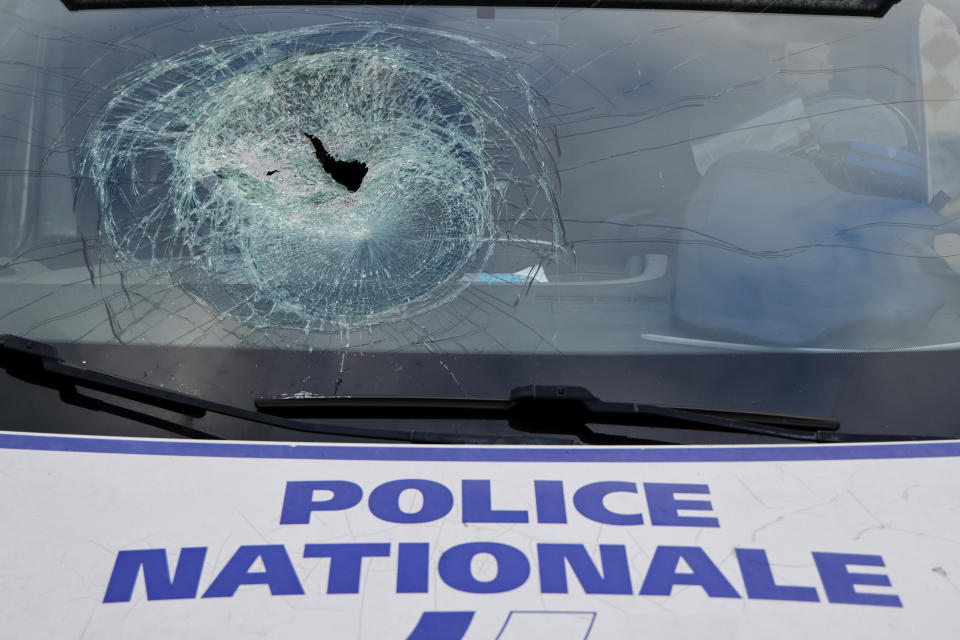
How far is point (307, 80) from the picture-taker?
2.16m

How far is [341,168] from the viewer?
2.18 metres

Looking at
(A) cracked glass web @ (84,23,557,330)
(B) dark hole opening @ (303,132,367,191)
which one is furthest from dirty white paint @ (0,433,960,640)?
(B) dark hole opening @ (303,132,367,191)

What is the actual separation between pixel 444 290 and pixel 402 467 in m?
0.48

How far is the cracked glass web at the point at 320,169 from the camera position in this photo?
6.40 ft

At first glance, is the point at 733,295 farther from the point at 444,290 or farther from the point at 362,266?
the point at 362,266

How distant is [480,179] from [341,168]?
1.09 feet

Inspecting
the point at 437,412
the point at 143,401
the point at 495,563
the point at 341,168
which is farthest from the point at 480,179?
the point at 495,563

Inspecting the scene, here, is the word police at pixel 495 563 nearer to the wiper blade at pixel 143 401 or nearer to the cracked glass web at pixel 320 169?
the wiper blade at pixel 143 401

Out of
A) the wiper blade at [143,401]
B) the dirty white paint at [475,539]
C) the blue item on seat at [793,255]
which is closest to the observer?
the dirty white paint at [475,539]

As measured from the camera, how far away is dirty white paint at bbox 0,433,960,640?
128 cm

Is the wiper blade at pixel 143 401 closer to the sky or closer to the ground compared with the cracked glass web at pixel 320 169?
closer to the ground

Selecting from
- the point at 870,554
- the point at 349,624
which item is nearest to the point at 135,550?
the point at 349,624

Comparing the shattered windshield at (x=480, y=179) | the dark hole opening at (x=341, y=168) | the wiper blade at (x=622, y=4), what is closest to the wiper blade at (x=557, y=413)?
the shattered windshield at (x=480, y=179)

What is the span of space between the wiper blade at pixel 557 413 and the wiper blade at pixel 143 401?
0.04m
